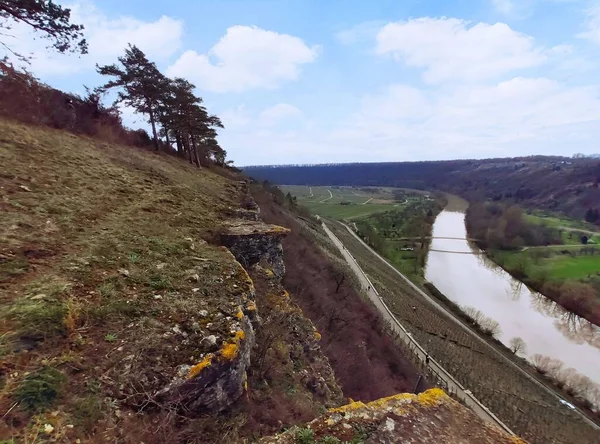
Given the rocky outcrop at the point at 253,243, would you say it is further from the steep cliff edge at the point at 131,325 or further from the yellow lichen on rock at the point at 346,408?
the yellow lichen on rock at the point at 346,408

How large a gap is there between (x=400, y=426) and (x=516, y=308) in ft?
168

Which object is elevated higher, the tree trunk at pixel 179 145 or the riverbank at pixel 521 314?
the tree trunk at pixel 179 145

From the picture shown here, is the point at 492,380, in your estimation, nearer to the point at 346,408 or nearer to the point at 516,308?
the point at 516,308

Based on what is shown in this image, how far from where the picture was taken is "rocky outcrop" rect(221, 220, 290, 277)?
36.7 feet

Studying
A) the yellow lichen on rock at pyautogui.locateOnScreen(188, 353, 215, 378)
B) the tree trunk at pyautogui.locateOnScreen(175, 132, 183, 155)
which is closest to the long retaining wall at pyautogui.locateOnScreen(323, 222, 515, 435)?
the yellow lichen on rock at pyautogui.locateOnScreen(188, 353, 215, 378)

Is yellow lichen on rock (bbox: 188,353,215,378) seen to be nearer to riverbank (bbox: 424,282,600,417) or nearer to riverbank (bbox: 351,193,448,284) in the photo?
riverbank (bbox: 424,282,600,417)

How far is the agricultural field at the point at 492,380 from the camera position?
73.8 ft

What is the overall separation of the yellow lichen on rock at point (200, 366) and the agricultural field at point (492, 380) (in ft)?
82.9

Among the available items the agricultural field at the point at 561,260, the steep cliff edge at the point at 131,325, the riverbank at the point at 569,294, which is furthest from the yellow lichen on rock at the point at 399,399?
the agricultural field at the point at 561,260

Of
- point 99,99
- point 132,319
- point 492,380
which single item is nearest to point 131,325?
point 132,319

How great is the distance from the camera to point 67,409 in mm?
4133

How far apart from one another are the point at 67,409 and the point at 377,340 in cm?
2359

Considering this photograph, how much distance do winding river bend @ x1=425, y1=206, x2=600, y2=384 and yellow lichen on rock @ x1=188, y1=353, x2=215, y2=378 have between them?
40652 millimetres

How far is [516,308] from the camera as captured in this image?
45562 mm
